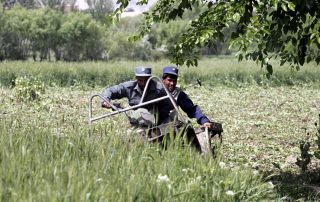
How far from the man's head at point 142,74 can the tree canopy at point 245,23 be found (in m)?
0.43

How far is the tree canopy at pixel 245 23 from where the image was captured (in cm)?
453

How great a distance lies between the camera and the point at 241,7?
443 cm

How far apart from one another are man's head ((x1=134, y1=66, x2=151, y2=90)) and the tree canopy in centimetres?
43

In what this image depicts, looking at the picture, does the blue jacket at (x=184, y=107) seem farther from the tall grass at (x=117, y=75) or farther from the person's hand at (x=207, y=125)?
the tall grass at (x=117, y=75)

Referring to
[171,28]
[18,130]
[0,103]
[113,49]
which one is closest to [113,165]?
[18,130]

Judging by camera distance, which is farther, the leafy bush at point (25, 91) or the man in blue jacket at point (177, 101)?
the leafy bush at point (25, 91)

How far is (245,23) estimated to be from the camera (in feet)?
15.9

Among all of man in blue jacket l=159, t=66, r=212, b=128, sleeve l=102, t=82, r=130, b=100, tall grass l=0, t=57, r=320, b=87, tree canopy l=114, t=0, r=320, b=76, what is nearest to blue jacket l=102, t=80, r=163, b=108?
sleeve l=102, t=82, r=130, b=100

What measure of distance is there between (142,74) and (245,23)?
1.56 meters

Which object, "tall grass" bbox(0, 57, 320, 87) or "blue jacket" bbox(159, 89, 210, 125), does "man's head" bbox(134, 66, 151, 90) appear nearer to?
"blue jacket" bbox(159, 89, 210, 125)

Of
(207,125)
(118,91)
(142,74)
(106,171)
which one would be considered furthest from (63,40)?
(106,171)

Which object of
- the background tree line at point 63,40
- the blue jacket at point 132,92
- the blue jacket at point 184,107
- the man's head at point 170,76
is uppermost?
the man's head at point 170,76

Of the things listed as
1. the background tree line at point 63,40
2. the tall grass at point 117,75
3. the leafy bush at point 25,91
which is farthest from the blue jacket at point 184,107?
the background tree line at point 63,40

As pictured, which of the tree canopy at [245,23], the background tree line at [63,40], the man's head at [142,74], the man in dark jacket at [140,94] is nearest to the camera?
the tree canopy at [245,23]
